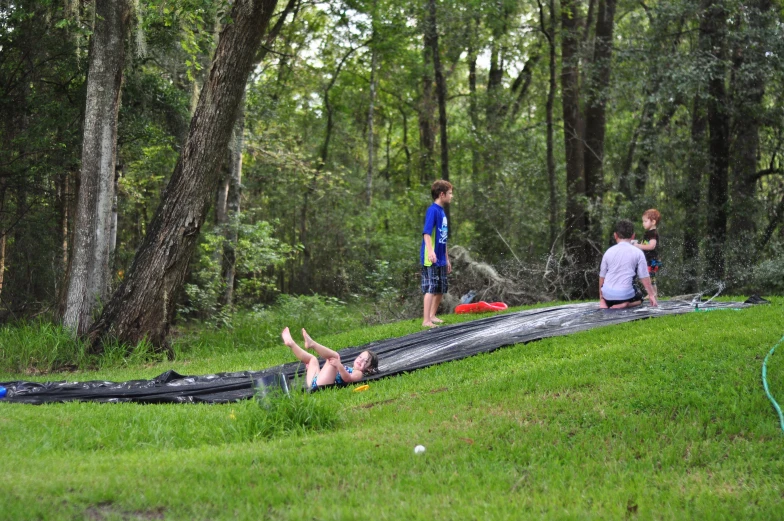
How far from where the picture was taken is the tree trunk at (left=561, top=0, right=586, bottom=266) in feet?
56.2

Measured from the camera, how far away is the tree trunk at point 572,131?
17141mm

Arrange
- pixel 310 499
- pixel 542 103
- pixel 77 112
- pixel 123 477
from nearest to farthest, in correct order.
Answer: pixel 310 499 → pixel 123 477 → pixel 77 112 → pixel 542 103

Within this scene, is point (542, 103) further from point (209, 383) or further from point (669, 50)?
point (209, 383)

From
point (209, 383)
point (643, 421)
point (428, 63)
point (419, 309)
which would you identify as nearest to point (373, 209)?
point (428, 63)

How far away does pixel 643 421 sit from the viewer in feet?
17.0

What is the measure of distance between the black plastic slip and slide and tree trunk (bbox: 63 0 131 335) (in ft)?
13.3

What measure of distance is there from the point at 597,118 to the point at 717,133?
2.91 meters

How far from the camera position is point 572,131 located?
1811 centimetres

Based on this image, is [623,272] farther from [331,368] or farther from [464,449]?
[464,449]

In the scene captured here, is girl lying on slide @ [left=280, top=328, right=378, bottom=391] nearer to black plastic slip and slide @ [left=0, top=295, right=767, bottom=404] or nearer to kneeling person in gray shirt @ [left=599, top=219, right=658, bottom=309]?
black plastic slip and slide @ [left=0, top=295, right=767, bottom=404]

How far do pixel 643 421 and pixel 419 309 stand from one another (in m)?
9.17

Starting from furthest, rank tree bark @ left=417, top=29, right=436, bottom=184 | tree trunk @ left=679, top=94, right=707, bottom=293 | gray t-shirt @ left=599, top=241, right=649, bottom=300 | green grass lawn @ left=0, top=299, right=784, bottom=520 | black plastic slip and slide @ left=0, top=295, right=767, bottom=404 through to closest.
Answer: tree bark @ left=417, top=29, right=436, bottom=184
tree trunk @ left=679, top=94, right=707, bottom=293
gray t-shirt @ left=599, top=241, right=649, bottom=300
black plastic slip and slide @ left=0, top=295, right=767, bottom=404
green grass lawn @ left=0, top=299, right=784, bottom=520

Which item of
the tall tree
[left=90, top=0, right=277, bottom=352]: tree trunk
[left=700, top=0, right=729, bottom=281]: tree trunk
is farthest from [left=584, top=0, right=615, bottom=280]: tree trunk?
[left=90, top=0, right=277, bottom=352]: tree trunk

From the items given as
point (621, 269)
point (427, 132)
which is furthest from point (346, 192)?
point (621, 269)
